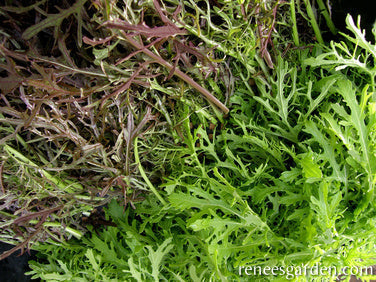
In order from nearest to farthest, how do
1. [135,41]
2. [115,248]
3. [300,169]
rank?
[135,41], [300,169], [115,248]

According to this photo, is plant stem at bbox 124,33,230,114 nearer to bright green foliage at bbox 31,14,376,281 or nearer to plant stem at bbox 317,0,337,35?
bright green foliage at bbox 31,14,376,281

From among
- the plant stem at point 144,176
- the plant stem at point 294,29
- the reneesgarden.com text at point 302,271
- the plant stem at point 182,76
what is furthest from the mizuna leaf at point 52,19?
the reneesgarden.com text at point 302,271

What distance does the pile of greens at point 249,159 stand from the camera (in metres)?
0.55

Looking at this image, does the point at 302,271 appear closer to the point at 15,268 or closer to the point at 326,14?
the point at 326,14

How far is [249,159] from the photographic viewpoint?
2.31 ft

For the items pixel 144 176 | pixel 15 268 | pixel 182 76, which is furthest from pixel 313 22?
pixel 15 268

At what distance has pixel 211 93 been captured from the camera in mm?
629

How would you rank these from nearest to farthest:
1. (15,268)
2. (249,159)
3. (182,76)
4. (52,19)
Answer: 1. (52,19)
2. (182,76)
3. (249,159)
4. (15,268)

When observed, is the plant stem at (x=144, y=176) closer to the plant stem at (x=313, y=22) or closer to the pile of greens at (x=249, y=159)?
the pile of greens at (x=249, y=159)

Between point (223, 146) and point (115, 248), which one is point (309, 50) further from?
point (115, 248)

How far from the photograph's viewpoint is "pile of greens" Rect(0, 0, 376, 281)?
548mm

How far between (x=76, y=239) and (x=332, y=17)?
2.55ft

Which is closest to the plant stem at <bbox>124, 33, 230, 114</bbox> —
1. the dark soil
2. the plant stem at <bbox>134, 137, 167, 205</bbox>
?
the plant stem at <bbox>134, 137, 167, 205</bbox>

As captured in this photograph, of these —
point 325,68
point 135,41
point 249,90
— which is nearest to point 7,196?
point 135,41
